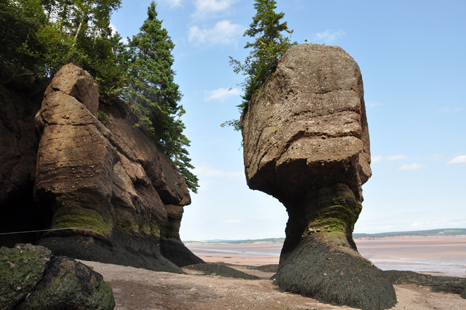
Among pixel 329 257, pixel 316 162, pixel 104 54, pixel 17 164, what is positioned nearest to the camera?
pixel 329 257

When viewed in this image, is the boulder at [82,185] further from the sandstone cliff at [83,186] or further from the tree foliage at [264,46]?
the tree foliage at [264,46]

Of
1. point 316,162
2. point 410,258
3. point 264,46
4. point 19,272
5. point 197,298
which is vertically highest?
point 264,46

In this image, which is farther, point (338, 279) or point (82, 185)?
point (82, 185)

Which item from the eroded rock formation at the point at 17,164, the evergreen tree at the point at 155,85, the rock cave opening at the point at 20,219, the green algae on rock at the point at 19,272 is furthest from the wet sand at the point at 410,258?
the eroded rock formation at the point at 17,164

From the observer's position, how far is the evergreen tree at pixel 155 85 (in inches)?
752

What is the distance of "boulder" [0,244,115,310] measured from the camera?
3.25m

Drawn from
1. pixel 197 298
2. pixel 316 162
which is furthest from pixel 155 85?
pixel 197 298

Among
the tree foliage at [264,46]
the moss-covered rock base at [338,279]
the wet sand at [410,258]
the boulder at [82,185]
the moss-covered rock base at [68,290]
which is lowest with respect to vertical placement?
the wet sand at [410,258]

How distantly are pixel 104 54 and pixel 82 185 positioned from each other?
34.1ft

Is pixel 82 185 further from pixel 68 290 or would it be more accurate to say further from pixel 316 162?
pixel 316 162

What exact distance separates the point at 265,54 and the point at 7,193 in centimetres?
1214

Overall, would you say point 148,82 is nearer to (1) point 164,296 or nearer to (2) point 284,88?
(2) point 284,88

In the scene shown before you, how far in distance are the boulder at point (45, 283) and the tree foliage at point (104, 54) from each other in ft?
41.6

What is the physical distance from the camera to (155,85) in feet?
68.9
